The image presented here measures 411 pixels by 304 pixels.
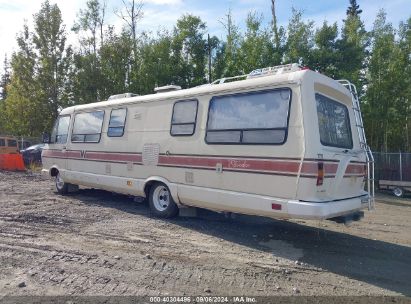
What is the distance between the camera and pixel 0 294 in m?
4.55

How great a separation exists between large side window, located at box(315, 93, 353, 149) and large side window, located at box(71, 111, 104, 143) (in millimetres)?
5841

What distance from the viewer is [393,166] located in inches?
679

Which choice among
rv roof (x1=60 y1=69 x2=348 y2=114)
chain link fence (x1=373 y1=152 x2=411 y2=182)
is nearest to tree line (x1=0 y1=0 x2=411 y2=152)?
chain link fence (x1=373 y1=152 x2=411 y2=182)

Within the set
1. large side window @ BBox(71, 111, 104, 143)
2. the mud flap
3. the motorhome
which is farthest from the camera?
large side window @ BBox(71, 111, 104, 143)

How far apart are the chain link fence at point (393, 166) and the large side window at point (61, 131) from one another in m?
13.2

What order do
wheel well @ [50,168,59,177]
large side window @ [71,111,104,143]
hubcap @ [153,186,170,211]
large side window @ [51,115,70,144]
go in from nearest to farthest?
hubcap @ [153,186,170,211] < large side window @ [71,111,104,143] < large side window @ [51,115,70,144] < wheel well @ [50,168,59,177]

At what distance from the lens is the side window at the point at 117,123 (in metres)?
9.55

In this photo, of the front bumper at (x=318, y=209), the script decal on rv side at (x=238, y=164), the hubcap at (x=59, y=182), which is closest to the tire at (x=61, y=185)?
the hubcap at (x=59, y=182)

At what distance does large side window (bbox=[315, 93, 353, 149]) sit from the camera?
6520 millimetres

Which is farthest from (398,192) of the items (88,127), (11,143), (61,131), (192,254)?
(11,143)

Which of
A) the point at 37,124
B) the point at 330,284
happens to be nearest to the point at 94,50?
the point at 37,124

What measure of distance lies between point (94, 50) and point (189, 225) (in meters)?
21.3

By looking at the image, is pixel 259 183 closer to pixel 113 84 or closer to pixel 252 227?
pixel 252 227

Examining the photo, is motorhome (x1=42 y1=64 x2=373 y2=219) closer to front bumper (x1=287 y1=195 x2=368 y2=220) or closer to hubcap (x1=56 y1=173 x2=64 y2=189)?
front bumper (x1=287 y1=195 x2=368 y2=220)
